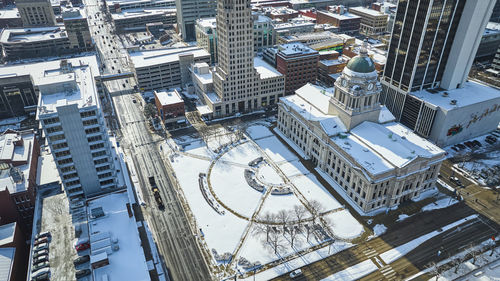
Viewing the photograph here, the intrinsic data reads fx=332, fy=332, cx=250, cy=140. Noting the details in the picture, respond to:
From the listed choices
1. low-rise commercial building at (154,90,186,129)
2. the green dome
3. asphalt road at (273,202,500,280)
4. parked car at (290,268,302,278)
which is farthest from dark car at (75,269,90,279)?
the green dome

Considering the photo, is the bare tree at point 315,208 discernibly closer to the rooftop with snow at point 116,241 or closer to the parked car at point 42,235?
the rooftop with snow at point 116,241

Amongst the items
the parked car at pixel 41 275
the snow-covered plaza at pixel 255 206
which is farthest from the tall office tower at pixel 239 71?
the parked car at pixel 41 275

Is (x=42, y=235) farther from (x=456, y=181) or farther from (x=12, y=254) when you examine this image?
(x=456, y=181)

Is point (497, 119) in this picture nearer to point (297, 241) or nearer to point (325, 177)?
point (325, 177)

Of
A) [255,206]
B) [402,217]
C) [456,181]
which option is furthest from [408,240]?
[255,206]

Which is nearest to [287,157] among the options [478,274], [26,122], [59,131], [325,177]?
[325,177]
